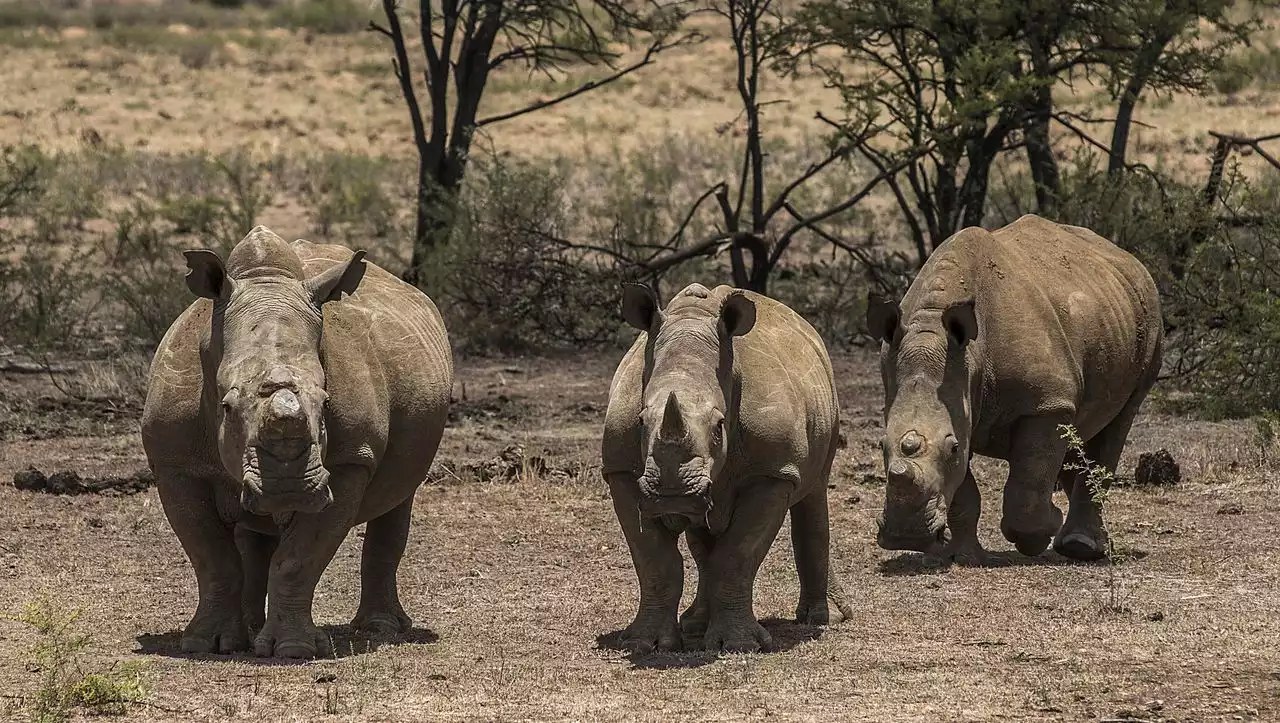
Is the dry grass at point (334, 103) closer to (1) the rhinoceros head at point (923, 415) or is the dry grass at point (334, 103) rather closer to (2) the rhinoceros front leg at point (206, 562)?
(1) the rhinoceros head at point (923, 415)

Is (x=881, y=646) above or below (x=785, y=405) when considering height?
below

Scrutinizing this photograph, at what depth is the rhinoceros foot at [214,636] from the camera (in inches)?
345

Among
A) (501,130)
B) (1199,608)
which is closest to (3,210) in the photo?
(501,130)

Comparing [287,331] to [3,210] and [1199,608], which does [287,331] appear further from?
[3,210]

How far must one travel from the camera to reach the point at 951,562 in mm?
11102

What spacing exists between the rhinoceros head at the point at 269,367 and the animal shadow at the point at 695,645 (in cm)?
153

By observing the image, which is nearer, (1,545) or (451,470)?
(1,545)

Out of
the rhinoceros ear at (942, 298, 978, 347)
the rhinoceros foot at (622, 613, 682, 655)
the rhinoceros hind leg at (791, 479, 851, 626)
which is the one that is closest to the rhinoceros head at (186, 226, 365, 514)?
the rhinoceros foot at (622, 613, 682, 655)

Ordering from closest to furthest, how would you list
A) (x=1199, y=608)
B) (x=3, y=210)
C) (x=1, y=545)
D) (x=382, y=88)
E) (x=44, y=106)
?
1. (x=1199, y=608)
2. (x=1, y=545)
3. (x=3, y=210)
4. (x=44, y=106)
5. (x=382, y=88)

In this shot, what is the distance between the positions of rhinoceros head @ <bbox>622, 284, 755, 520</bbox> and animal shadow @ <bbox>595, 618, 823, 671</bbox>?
27.1 inches

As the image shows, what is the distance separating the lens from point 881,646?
29.0 ft

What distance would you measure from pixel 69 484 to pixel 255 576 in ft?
15.8

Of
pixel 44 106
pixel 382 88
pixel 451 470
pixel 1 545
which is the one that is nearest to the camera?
pixel 1 545

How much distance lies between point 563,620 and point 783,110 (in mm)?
37499
